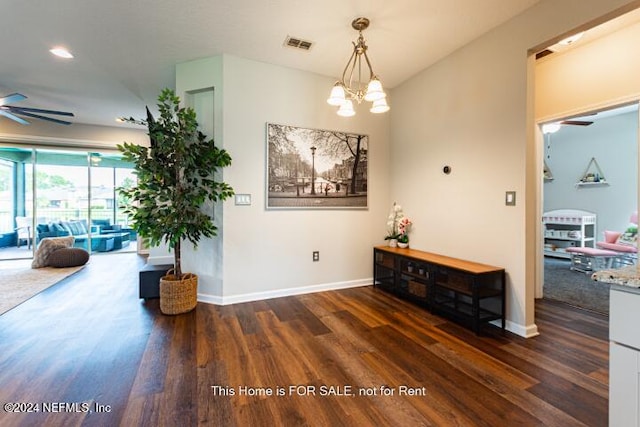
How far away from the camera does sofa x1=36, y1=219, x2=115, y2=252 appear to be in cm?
588

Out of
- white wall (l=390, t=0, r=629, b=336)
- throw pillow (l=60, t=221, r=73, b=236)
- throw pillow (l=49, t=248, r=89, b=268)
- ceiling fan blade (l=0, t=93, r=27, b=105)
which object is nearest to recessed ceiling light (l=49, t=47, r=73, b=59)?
ceiling fan blade (l=0, t=93, r=27, b=105)

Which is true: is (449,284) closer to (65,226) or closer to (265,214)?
(265,214)

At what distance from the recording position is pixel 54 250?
16.2 feet

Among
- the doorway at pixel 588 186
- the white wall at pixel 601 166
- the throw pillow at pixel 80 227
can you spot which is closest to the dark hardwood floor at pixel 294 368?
the doorway at pixel 588 186

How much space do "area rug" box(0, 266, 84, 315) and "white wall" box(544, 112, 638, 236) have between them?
9635 mm

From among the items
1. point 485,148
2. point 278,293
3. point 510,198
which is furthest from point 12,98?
point 510,198

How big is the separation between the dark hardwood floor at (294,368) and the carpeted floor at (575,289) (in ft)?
1.28

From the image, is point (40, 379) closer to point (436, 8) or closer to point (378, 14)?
point (378, 14)

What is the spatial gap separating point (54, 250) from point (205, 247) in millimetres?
3734

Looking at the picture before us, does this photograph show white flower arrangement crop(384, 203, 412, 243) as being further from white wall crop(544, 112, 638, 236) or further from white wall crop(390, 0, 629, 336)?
white wall crop(544, 112, 638, 236)

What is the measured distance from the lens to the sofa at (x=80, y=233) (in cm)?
588

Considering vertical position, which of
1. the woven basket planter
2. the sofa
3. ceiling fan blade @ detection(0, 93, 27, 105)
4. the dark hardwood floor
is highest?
ceiling fan blade @ detection(0, 93, 27, 105)

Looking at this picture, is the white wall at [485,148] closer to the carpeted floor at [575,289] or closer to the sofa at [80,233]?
the carpeted floor at [575,289]

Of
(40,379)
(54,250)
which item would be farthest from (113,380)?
(54,250)
